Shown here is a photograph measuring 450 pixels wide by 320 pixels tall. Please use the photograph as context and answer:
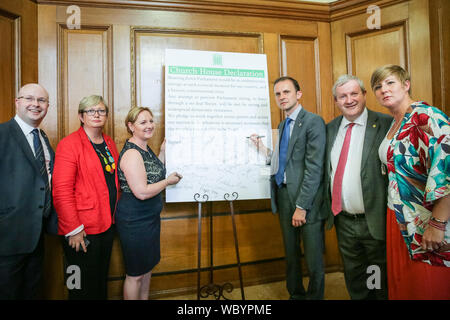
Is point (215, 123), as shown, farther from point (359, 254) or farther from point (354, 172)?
point (359, 254)

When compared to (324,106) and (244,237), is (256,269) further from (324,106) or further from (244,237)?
(324,106)

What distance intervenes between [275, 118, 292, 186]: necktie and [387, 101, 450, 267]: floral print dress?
28.5 inches

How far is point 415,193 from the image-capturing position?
144 centimetres

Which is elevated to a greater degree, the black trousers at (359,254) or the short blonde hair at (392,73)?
the short blonde hair at (392,73)

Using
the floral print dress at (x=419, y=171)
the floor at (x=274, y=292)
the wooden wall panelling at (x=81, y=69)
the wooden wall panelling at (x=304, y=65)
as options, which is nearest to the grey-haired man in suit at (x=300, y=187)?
the floor at (x=274, y=292)

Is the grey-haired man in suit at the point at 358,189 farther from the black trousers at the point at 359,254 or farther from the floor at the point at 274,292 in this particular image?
the floor at the point at 274,292

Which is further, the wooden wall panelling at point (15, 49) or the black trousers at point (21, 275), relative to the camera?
the wooden wall panelling at point (15, 49)

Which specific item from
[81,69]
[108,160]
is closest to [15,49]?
[81,69]

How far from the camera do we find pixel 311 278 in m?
2.02

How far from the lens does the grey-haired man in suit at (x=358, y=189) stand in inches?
68.1

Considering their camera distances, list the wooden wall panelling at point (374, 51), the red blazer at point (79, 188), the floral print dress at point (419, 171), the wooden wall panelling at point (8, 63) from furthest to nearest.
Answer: the wooden wall panelling at point (374, 51) < the wooden wall panelling at point (8, 63) < the red blazer at point (79, 188) < the floral print dress at point (419, 171)

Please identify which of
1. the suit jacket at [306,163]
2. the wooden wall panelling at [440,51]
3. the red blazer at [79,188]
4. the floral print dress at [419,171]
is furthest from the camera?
the wooden wall panelling at [440,51]

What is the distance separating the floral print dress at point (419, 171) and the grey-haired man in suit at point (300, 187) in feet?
1.69
